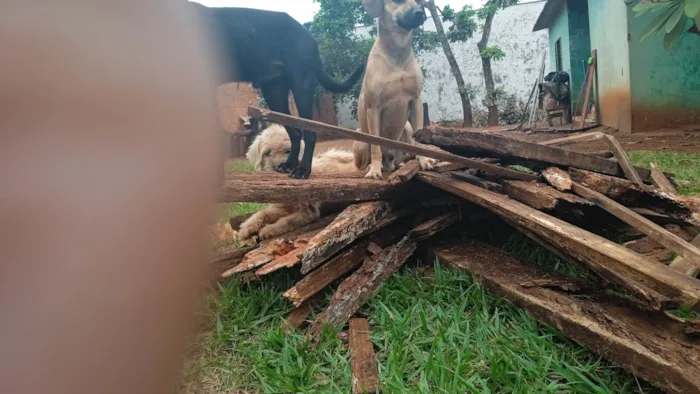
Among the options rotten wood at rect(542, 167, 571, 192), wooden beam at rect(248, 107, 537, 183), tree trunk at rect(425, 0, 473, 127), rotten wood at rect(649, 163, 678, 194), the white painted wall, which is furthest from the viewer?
the white painted wall

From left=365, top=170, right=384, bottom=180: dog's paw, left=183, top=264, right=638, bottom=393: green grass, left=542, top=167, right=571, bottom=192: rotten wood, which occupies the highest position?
left=365, top=170, right=384, bottom=180: dog's paw

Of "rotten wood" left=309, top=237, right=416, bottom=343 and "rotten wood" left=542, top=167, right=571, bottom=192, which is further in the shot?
"rotten wood" left=542, top=167, right=571, bottom=192

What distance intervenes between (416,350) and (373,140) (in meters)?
1.11

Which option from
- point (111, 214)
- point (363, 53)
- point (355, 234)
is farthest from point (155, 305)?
point (363, 53)

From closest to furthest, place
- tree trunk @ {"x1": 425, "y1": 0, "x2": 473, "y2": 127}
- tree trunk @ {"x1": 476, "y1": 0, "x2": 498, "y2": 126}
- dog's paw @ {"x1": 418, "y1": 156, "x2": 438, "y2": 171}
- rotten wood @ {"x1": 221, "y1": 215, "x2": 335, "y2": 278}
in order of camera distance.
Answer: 1. rotten wood @ {"x1": 221, "y1": 215, "x2": 335, "y2": 278}
2. dog's paw @ {"x1": 418, "y1": 156, "x2": 438, "y2": 171}
3. tree trunk @ {"x1": 425, "y1": 0, "x2": 473, "y2": 127}
4. tree trunk @ {"x1": 476, "y1": 0, "x2": 498, "y2": 126}

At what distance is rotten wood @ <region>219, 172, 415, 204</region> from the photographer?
2.42 metres

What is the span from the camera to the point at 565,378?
5.25 ft

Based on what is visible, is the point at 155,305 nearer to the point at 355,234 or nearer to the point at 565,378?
the point at 565,378

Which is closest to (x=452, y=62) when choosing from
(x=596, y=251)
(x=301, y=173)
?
(x=301, y=173)

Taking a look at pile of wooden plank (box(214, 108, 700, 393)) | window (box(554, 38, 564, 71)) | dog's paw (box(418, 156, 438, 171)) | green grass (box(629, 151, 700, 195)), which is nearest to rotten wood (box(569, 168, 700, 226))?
pile of wooden plank (box(214, 108, 700, 393))

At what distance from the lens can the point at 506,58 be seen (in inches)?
665

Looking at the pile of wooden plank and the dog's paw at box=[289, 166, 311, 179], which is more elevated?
the dog's paw at box=[289, 166, 311, 179]

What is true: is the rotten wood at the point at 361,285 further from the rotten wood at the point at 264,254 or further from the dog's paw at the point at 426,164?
the dog's paw at the point at 426,164

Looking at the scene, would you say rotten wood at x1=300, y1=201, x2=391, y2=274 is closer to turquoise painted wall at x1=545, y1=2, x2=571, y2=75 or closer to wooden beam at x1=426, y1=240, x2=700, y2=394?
wooden beam at x1=426, y1=240, x2=700, y2=394
